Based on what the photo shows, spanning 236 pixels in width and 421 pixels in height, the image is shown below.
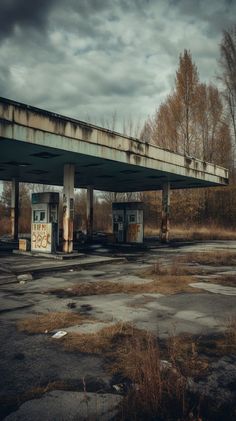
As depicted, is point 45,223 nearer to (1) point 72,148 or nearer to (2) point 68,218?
(2) point 68,218

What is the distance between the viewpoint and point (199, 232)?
33.6 meters

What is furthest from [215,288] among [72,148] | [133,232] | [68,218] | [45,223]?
[133,232]

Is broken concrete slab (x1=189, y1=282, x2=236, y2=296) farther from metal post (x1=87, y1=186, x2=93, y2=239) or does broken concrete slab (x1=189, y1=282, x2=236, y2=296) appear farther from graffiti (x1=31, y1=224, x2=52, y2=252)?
metal post (x1=87, y1=186, x2=93, y2=239)

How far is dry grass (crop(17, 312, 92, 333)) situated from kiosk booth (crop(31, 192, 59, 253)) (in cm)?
1002

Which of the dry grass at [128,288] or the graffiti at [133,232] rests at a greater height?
the graffiti at [133,232]

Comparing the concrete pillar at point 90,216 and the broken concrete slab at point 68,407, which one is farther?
the concrete pillar at point 90,216

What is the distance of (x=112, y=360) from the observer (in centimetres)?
448

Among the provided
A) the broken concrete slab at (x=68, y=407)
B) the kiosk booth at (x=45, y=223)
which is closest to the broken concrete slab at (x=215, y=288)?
the broken concrete slab at (x=68, y=407)

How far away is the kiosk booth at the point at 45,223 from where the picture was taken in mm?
16391

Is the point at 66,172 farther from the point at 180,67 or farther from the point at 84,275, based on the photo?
the point at 180,67

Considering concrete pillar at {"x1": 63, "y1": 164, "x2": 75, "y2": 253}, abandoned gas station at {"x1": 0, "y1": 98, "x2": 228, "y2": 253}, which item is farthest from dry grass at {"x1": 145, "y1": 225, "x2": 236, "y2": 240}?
concrete pillar at {"x1": 63, "y1": 164, "x2": 75, "y2": 253}

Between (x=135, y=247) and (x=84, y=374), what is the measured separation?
18.6 m

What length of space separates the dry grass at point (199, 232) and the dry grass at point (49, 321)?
2551cm

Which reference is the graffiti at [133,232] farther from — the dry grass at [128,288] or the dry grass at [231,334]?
the dry grass at [231,334]
